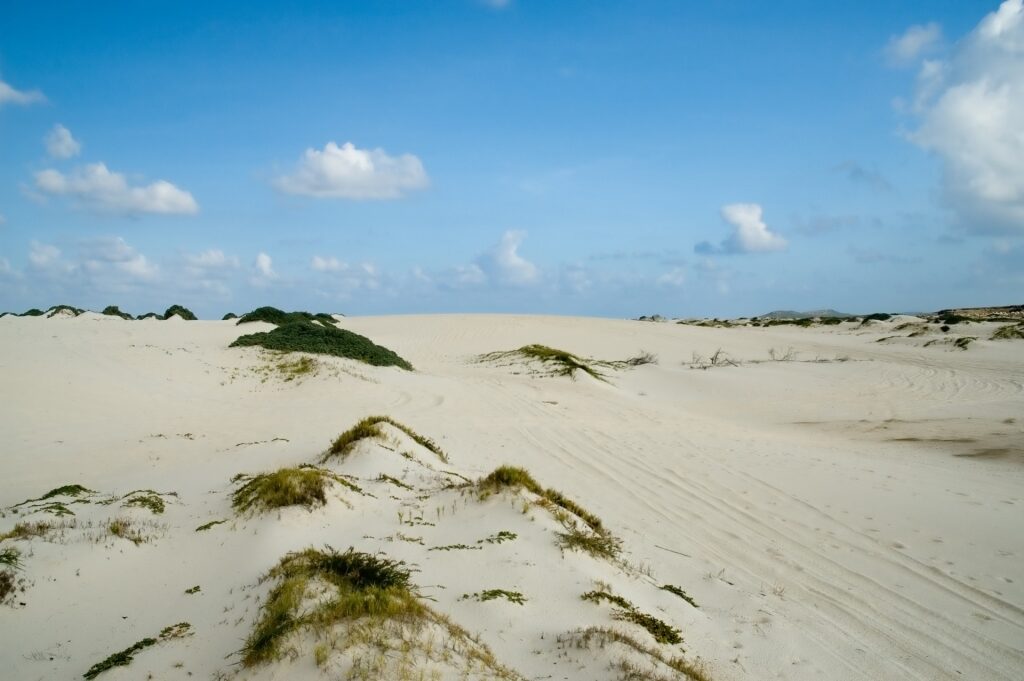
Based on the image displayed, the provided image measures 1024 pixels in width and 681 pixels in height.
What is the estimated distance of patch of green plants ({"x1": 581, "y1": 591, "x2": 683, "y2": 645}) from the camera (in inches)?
155

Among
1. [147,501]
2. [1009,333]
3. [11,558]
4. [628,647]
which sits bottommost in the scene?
[628,647]

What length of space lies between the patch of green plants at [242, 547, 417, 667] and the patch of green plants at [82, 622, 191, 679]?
1.66 ft

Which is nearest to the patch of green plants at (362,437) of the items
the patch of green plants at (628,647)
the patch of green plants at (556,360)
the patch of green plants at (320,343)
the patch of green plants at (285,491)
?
the patch of green plants at (285,491)

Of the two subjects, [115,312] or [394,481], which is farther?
[115,312]

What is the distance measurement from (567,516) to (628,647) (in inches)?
87.6

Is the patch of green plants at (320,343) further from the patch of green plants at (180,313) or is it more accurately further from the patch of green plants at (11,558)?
the patch of green plants at (180,313)

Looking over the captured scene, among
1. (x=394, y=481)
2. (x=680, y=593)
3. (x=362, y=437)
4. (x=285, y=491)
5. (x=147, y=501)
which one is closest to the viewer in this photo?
(x=680, y=593)

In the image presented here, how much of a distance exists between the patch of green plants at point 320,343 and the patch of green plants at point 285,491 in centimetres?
1292

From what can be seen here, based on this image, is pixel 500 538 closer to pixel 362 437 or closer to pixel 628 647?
pixel 628 647

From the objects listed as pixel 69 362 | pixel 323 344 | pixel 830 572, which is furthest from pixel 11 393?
pixel 830 572

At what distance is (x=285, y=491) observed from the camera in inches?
214

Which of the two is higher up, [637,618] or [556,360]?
[556,360]

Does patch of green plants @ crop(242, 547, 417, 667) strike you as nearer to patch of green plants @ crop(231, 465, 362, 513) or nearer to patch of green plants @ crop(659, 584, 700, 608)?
patch of green plants @ crop(231, 465, 362, 513)

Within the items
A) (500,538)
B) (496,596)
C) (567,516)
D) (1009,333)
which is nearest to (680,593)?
(567,516)
